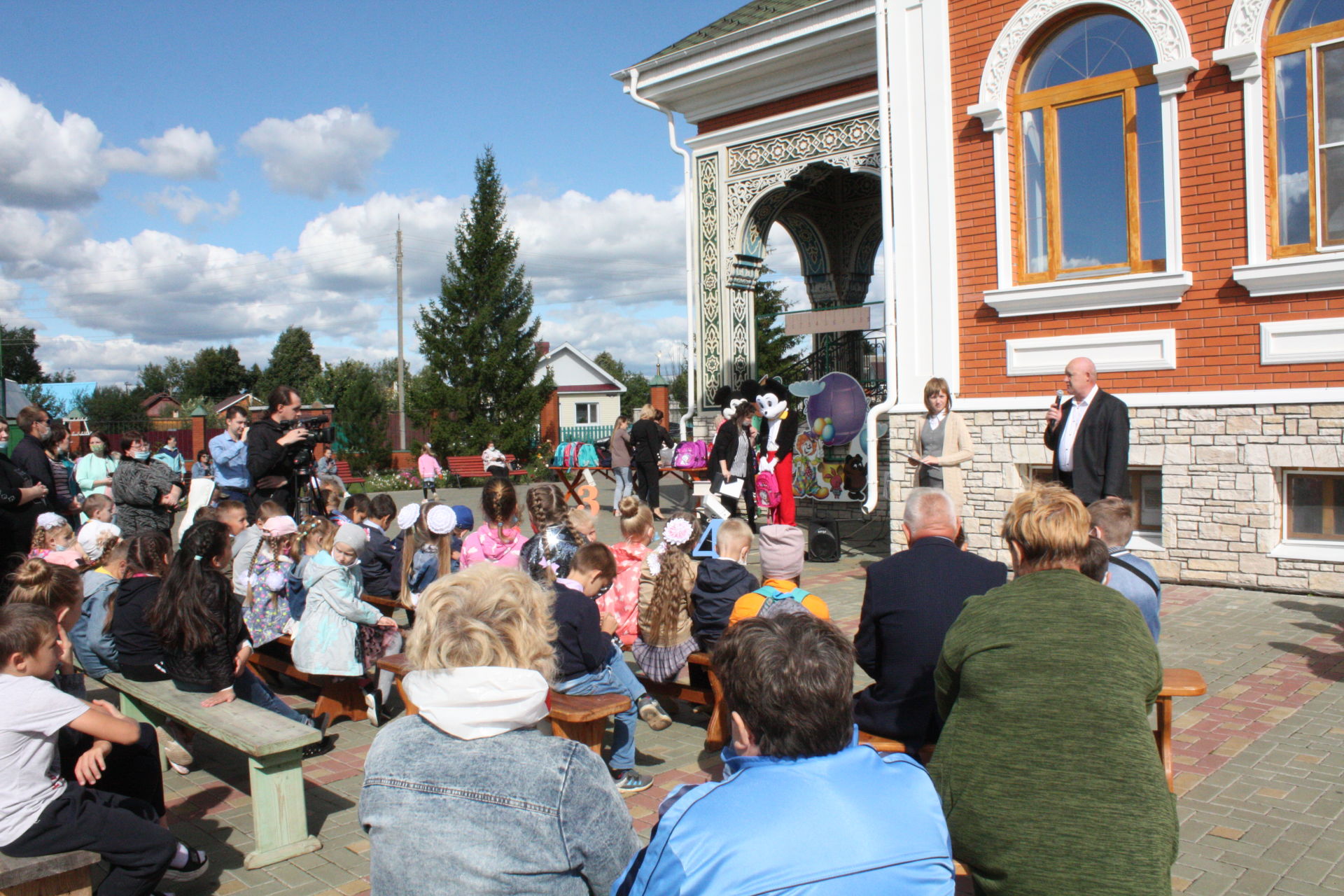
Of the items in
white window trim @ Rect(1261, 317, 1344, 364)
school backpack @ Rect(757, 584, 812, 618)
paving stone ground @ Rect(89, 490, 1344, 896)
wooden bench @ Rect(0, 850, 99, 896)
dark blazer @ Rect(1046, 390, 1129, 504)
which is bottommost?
paving stone ground @ Rect(89, 490, 1344, 896)

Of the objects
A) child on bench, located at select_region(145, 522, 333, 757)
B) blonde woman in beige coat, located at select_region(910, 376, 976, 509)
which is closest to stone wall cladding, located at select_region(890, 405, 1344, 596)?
blonde woman in beige coat, located at select_region(910, 376, 976, 509)

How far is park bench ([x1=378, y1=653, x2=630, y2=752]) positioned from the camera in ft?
12.6

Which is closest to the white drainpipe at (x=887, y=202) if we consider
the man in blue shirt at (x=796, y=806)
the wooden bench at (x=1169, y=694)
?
the wooden bench at (x=1169, y=694)

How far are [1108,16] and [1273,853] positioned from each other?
7507mm

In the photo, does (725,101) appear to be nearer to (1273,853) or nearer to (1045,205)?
(1045,205)

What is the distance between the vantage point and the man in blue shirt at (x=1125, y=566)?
147 inches

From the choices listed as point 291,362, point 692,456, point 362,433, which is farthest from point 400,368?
point 291,362

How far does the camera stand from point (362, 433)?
29766 millimetres

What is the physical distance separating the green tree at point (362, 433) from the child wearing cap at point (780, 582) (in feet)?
88.2

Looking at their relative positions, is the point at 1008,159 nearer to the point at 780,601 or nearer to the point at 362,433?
the point at 780,601

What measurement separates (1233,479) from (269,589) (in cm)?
723

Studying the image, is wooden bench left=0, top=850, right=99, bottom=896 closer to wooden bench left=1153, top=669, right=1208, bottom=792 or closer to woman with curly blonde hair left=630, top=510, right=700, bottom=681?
woman with curly blonde hair left=630, top=510, right=700, bottom=681

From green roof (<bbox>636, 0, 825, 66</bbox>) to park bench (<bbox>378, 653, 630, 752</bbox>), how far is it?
1043 cm

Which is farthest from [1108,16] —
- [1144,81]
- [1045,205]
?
[1045,205]
